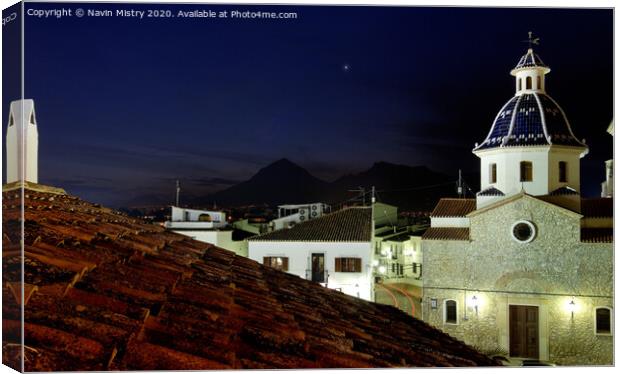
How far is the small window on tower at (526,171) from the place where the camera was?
685 centimetres

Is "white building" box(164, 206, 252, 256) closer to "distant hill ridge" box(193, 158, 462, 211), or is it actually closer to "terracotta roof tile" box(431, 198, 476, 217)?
"distant hill ridge" box(193, 158, 462, 211)

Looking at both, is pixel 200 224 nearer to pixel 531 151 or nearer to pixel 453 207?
pixel 453 207

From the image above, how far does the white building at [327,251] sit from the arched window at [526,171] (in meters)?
1.92

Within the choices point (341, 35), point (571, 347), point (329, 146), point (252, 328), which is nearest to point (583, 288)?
point (571, 347)

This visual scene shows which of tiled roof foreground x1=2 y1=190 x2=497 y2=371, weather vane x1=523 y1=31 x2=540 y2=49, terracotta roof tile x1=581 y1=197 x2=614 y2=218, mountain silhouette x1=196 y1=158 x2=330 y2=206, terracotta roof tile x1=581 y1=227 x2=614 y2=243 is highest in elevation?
weather vane x1=523 y1=31 x2=540 y2=49

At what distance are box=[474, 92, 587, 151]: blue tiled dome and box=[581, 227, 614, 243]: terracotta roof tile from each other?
92 centimetres

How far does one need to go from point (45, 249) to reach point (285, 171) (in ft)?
10.1

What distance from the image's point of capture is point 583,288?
6223mm

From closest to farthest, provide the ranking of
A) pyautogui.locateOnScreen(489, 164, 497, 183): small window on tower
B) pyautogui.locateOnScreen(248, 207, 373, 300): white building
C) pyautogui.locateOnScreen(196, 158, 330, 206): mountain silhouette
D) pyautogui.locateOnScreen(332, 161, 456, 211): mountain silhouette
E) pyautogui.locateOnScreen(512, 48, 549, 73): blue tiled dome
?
pyautogui.locateOnScreen(512, 48, 549, 73): blue tiled dome → pyautogui.locateOnScreen(196, 158, 330, 206): mountain silhouette → pyautogui.locateOnScreen(332, 161, 456, 211): mountain silhouette → pyautogui.locateOnScreen(489, 164, 497, 183): small window on tower → pyautogui.locateOnScreen(248, 207, 373, 300): white building

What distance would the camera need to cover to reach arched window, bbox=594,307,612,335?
19.2 feet

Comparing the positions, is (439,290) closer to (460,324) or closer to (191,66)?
(460,324)

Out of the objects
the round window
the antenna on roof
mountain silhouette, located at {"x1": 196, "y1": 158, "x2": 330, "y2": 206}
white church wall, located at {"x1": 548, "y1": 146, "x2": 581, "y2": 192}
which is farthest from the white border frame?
mountain silhouette, located at {"x1": 196, "y1": 158, "x2": 330, "y2": 206}

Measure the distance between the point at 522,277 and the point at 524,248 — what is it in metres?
0.39

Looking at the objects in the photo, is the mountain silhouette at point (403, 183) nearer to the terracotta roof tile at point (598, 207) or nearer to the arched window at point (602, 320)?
the terracotta roof tile at point (598, 207)
